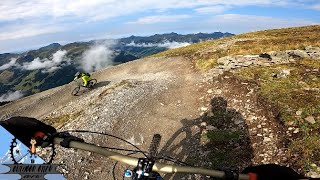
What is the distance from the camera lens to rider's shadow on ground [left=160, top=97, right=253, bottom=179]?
18172 millimetres

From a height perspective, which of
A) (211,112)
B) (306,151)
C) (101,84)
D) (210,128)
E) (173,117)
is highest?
(101,84)

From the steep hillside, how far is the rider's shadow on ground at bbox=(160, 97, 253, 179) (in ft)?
0.18

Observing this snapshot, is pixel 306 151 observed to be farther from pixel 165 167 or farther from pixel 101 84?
pixel 101 84

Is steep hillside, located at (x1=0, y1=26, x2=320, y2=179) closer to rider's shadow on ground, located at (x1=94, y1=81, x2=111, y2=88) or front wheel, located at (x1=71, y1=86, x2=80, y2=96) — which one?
rider's shadow on ground, located at (x1=94, y1=81, x2=111, y2=88)

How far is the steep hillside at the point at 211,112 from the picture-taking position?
60.9 feet

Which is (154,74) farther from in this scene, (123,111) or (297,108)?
(297,108)

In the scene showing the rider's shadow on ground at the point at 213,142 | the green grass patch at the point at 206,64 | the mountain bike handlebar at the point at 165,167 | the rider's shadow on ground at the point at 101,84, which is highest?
the mountain bike handlebar at the point at 165,167

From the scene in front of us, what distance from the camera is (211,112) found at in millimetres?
24500

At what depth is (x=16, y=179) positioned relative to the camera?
535 centimetres

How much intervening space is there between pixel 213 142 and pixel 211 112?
459 centimetres

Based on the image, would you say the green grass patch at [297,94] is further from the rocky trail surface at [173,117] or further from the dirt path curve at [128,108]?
the dirt path curve at [128,108]

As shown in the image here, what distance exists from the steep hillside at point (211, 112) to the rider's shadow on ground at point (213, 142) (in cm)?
6

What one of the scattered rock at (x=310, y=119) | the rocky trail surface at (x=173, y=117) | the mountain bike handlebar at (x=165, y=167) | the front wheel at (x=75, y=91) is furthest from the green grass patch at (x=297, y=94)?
the front wheel at (x=75, y=91)

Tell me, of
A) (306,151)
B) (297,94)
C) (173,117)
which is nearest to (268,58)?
(297,94)
